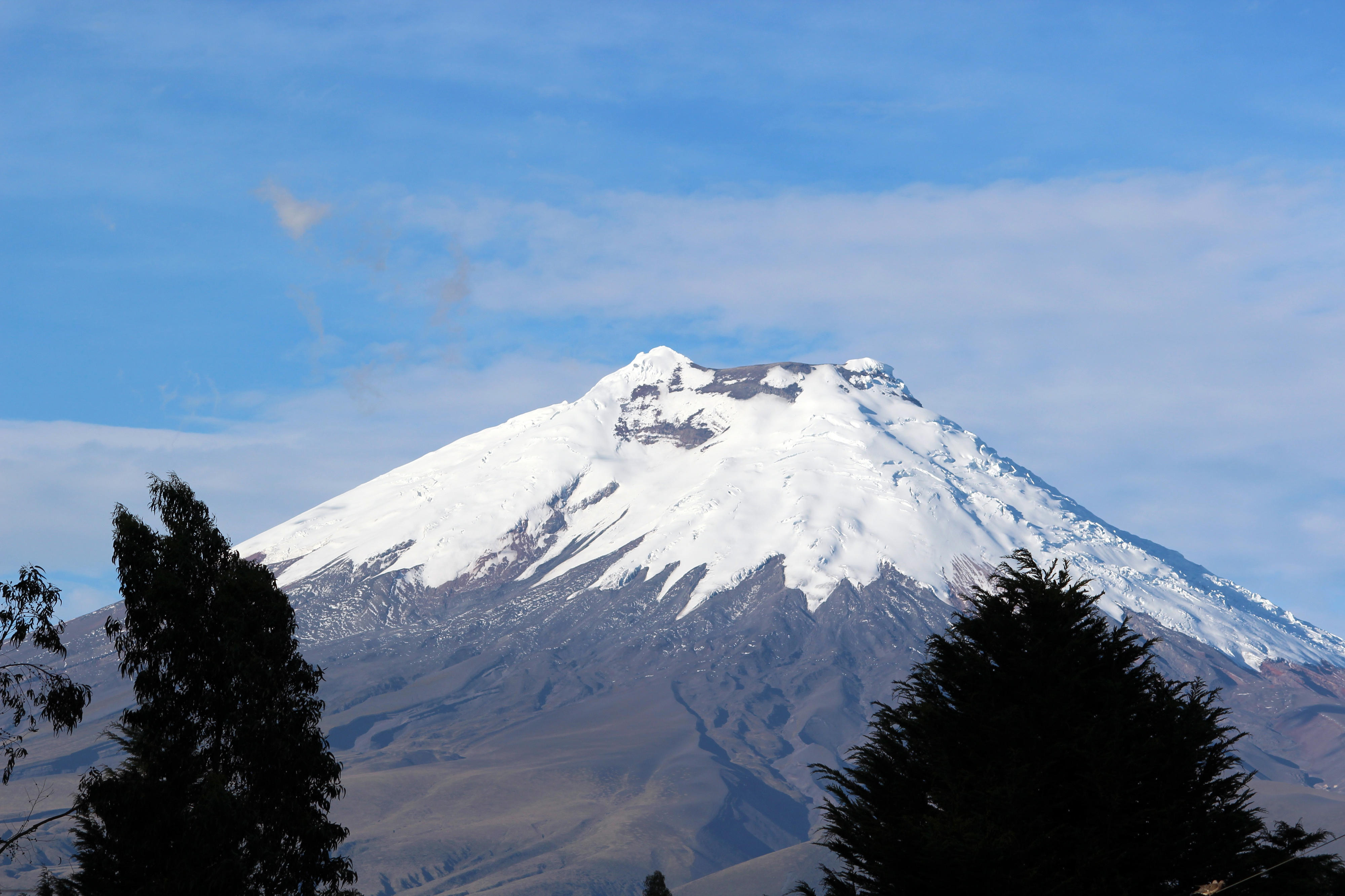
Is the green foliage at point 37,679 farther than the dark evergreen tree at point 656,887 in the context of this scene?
No

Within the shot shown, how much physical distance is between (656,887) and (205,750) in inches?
1659

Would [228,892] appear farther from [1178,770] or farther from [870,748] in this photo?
[1178,770]

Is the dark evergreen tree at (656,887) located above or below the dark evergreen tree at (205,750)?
below

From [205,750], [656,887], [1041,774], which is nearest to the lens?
[1041,774]

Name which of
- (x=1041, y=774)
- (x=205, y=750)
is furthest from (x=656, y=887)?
(x=1041, y=774)

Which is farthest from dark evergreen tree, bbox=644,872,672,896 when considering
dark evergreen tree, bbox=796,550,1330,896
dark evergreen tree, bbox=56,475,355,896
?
dark evergreen tree, bbox=796,550,1330,896

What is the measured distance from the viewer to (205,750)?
28609 mm

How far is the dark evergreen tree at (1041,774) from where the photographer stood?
76.2 ft

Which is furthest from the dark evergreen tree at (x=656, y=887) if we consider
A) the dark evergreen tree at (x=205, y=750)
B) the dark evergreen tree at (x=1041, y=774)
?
the dark evergreen tree at (x=1041, y=774)

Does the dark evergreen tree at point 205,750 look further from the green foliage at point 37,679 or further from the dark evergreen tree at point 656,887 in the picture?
the dark evergreen tree at point 656,887

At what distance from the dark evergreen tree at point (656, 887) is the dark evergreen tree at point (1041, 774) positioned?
38975 millimetres

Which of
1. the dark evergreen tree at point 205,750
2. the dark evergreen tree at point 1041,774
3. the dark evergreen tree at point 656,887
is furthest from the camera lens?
the dark evergreen tree at point 656,887

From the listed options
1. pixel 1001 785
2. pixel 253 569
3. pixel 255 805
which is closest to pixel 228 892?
pixel 255 805

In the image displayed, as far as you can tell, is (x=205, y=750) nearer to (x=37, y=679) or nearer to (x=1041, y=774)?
(x=37, y=679)
